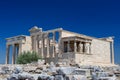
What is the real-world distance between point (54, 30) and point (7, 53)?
546 inches

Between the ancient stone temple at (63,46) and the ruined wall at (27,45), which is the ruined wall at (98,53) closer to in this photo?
the ancient stone temple at (63,46)

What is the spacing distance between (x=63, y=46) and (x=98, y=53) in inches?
343

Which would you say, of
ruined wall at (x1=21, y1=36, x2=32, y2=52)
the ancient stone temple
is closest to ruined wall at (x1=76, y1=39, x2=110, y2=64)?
the ancient stone temple

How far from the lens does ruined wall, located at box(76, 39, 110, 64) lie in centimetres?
4688

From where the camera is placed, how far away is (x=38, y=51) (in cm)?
5122

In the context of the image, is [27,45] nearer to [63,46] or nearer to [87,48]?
[63,46]

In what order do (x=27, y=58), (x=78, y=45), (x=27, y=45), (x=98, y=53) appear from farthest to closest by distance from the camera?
1. (x=27, y=45)
2. (x=98, y=53)
3. (x=78, y=45)
4. (x=27, y=58)

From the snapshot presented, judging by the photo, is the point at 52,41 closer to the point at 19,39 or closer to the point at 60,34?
the point at 60,34

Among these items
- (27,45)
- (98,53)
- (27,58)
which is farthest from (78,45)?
(27,45)

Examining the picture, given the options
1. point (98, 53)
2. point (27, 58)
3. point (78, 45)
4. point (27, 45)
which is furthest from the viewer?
point (27, 45)

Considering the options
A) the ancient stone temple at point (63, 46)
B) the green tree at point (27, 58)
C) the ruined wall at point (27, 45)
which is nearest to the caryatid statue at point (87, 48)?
the ancient stone temple at point (63, 46)

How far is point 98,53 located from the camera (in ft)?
169

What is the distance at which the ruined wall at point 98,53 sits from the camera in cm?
4688

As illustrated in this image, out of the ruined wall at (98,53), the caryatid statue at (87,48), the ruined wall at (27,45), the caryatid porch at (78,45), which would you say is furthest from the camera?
the ruined wall at (27,45)
